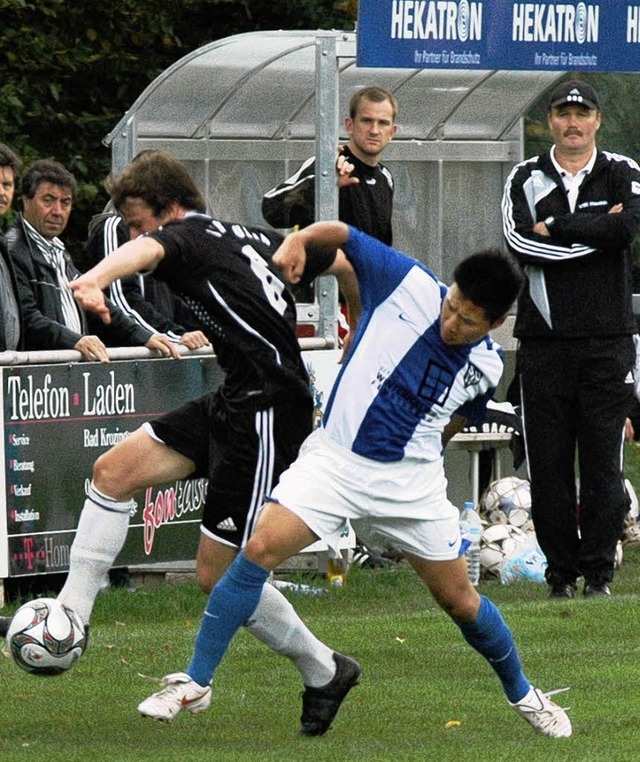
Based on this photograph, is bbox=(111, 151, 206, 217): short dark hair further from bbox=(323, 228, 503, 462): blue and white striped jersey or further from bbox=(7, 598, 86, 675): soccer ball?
bbox=(7, 598, 86, 675): soccer ball

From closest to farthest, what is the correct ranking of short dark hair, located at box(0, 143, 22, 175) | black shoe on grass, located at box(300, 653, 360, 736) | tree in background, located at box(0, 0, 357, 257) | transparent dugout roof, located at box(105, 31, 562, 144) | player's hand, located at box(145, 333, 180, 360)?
black shoe on grass, located at box(300, 653, 360, 736)
short dark hair, located at box(0, 143, 22, 175)
player's hand, located at box(145, 333, 180, 360)
transparent dugout roof, located at box(105, 31, 562, 144)
tree in background, located at box(0, 0, 357, 257)

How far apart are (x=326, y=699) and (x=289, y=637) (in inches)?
11.1

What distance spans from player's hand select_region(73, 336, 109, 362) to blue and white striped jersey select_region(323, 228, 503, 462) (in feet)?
12.9

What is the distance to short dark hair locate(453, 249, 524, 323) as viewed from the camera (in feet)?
21.3

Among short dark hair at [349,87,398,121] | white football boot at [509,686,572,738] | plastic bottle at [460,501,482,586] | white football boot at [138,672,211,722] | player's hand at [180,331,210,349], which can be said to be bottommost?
plastic bottle at [460,501,482,586]

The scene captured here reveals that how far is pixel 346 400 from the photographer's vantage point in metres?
6.71

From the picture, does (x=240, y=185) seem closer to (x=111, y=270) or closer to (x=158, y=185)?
(x=158, y=185)

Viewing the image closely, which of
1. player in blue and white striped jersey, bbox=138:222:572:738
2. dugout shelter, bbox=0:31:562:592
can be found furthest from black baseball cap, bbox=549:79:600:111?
player in blue and white striped jersey, bbox=138:222:572:738

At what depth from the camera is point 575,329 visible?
10.3m

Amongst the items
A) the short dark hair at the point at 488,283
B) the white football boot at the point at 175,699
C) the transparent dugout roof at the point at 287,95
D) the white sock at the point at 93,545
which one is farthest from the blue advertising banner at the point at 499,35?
the white football boot at the point at 175,699

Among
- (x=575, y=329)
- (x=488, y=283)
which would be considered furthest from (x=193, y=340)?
(x=488, y=283)

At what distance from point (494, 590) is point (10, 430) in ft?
9.69

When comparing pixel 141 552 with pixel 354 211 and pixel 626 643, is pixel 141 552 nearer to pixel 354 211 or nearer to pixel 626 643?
pixel 354 211

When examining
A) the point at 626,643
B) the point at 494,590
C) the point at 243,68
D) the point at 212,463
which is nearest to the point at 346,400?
the point at 212,463
